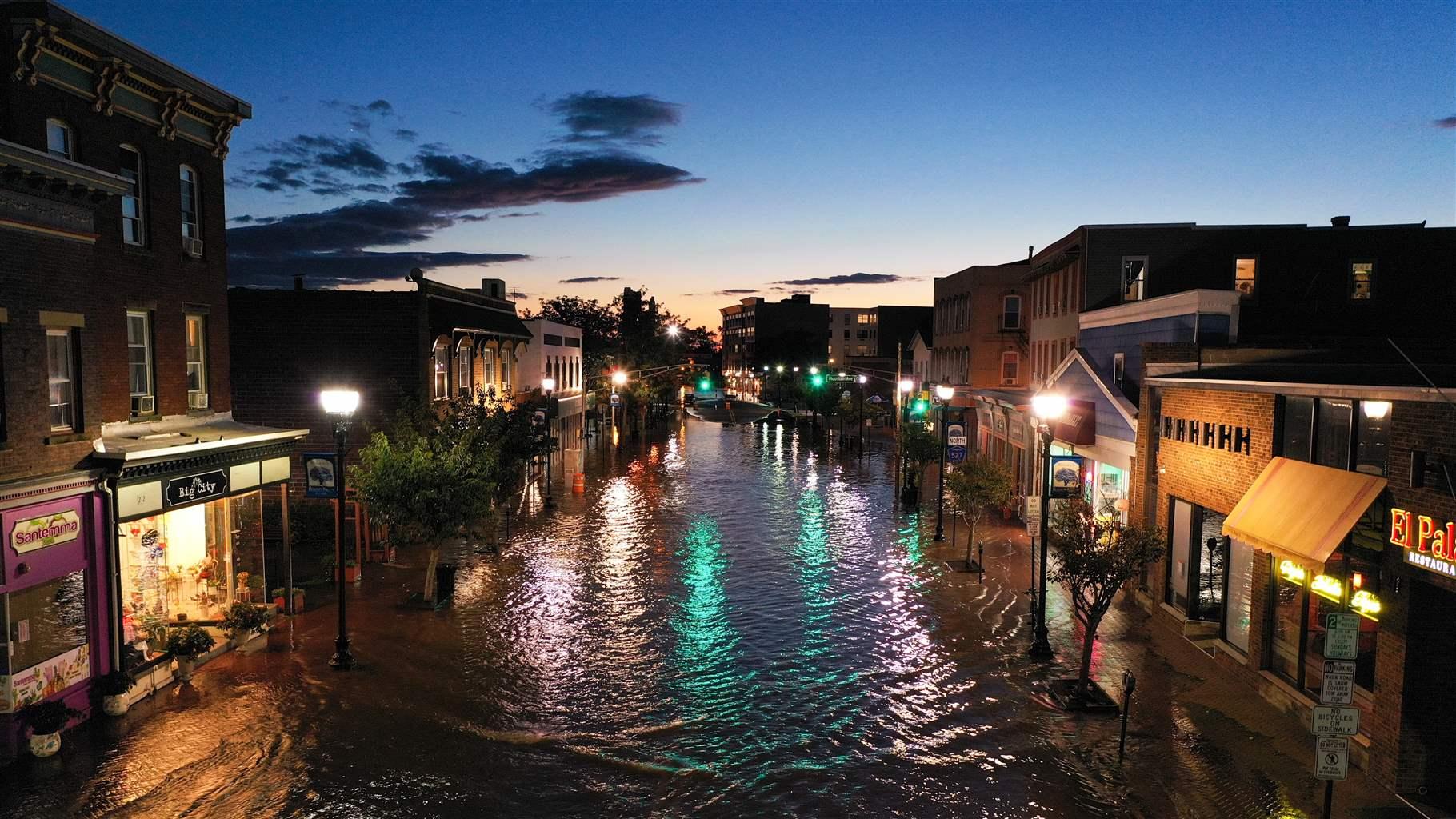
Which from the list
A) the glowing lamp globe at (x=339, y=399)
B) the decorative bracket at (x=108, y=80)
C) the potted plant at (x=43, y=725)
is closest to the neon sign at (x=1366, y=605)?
the glowing lamp globe at (x=339, y=399)

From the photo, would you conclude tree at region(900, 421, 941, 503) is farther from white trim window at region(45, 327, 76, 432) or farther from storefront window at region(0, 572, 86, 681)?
white trim window at region(45, 327, 76, 432)

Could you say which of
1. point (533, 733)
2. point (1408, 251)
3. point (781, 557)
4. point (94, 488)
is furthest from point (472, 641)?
point (1408, 251)

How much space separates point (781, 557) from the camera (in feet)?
88.7

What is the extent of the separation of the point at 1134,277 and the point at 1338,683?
1108 inches

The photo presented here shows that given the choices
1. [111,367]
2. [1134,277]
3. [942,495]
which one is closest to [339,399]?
[111,367]

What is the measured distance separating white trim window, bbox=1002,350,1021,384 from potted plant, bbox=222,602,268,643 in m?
45.6

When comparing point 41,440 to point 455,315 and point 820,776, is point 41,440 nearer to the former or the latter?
point 820,776

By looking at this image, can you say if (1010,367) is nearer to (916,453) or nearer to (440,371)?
(916,453)

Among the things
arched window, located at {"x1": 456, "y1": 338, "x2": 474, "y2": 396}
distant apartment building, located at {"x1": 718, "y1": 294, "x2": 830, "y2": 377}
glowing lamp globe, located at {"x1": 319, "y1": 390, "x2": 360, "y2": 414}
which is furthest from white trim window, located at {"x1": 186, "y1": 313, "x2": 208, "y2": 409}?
distant apartment building, located at {"x1": 718, "y1": 294, "x2": 830, "y2": 377}

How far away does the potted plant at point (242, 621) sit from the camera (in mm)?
17516

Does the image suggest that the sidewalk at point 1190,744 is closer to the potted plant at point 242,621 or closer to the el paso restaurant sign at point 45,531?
the potted plant at point 242,621

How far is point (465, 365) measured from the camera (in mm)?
34812

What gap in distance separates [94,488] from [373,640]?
5966mm

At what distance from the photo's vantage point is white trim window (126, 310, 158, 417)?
17.9 meters
